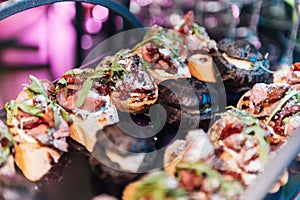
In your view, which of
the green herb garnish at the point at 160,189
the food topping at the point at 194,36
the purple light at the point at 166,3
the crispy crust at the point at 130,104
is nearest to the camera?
the green herb garnish at the point at 160,189

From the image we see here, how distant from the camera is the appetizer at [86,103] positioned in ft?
3.64

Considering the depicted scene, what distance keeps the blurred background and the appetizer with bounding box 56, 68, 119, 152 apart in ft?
2.58

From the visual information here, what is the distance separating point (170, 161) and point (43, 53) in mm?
1433

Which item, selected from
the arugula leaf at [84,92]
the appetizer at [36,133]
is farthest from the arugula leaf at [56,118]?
the arugula leaf at [84,92]

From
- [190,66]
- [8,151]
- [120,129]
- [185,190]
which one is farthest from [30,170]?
[190,66]

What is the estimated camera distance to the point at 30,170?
0.99 metres

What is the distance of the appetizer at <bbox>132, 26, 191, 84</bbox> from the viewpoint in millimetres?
1435

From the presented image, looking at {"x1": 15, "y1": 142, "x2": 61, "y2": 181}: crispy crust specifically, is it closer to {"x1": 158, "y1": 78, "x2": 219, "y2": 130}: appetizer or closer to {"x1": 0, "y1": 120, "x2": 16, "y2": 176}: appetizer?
{"x1": 0, "y1": 120, "x2": 16, "y2": 176}: appetizer

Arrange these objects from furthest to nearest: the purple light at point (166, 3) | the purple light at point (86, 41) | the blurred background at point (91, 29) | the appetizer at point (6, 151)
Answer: the purple light at point (166, 3), the purple light at point (86, 41), the blurred background at point (91, 29), the appetizer at point (6, 151)

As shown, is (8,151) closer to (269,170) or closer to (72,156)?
(72,156)

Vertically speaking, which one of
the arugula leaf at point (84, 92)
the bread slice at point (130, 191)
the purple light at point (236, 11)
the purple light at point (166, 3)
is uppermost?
the purple light at point (166, 3)

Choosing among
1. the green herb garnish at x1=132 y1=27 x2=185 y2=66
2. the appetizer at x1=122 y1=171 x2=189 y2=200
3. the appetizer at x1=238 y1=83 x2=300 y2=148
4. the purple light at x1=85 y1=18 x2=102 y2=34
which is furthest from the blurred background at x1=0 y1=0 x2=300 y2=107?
the appetizer at x1=122 y1=171 x2=189 y2=200

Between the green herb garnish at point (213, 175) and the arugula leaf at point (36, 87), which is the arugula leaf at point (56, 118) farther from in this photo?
the green herb garnish at point (213, 175)

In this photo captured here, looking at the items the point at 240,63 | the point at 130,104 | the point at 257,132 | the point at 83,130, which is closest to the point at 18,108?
Answer: the point at 83,130
